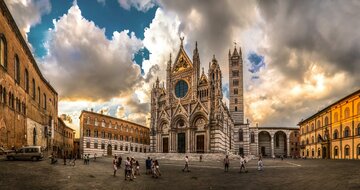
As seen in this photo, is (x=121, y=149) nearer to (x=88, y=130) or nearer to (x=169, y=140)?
(x=88, y=130)


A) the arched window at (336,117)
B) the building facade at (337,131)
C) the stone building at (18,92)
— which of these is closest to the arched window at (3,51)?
the stone building at (18,92)

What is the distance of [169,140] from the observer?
177 ft

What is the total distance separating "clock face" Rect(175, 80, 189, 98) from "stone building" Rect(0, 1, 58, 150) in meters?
24.1

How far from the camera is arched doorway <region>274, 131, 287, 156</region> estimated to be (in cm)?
8719

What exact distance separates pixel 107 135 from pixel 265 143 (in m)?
48.3

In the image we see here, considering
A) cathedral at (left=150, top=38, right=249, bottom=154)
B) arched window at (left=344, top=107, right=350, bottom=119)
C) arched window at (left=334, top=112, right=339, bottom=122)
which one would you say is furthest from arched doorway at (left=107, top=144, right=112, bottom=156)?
arched window at (left=344, top=107, right=350, bottom=119)

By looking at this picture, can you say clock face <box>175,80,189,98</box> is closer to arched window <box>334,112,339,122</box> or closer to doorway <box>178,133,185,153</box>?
doorway <box>178,133,185,153</box>

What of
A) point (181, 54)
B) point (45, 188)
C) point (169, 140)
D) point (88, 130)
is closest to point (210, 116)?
point (169, 140)

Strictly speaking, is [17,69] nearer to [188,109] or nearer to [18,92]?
[18,92]

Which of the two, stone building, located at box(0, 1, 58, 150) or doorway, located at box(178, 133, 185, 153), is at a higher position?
stone building, located at box(0, 1, 58, 150)

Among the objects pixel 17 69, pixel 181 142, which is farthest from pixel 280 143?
pixel 17 69

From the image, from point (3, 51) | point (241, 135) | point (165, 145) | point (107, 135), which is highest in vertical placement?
point (3, 51)

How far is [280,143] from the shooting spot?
290 feet

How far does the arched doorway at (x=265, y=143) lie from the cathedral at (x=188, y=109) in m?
37.2
